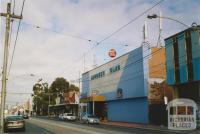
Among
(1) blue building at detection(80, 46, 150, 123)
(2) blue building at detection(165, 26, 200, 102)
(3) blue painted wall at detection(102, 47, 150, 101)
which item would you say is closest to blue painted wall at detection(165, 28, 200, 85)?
(2) blue building at detection(165, 26, 200, 102)

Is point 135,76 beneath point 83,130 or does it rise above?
above

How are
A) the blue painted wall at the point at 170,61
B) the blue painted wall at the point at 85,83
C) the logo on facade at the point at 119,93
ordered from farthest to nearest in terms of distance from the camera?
the blue painted wall at the point at 85,83
the logo on facade at the point at 119,93
the blue painted wall at the point at 170,61

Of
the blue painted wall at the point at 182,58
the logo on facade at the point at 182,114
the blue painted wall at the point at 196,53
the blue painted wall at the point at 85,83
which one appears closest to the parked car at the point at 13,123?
the logo on facade at the point at 182,114

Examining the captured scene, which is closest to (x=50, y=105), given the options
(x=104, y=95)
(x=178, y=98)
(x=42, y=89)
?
(x=42, y=89)

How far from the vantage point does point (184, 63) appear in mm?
41344

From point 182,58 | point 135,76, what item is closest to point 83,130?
point 182,58

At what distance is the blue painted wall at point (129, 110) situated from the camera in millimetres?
51541

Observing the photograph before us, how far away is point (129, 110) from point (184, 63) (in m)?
17.3

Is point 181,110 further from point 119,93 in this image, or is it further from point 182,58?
point 119,93

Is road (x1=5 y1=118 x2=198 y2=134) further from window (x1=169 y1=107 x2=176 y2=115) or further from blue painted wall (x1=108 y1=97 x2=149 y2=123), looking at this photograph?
blue painted wall (x1=108 y1=97 x2=149 y2=123)

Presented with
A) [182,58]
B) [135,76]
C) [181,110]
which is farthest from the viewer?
[135,76]

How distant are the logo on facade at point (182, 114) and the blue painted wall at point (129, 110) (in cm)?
703

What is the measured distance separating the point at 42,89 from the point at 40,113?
9.52 meters

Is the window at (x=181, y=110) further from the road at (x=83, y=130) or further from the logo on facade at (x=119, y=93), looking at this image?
the logo on facade at (x=119, y=93)
